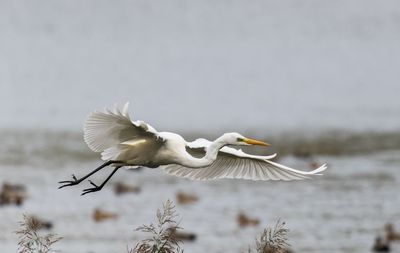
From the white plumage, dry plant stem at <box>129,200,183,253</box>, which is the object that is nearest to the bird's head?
the white plumage

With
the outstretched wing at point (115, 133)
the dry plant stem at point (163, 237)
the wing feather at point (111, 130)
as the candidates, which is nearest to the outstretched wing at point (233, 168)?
the outstretched wing at point (115, 133)

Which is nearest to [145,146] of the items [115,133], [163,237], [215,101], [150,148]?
[150,148]

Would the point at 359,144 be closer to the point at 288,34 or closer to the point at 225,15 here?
the point at 288,34

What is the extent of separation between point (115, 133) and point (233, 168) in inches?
58.4

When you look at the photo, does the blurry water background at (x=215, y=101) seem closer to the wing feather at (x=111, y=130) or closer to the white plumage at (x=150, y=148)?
the white plumage at (x=150, y=148)

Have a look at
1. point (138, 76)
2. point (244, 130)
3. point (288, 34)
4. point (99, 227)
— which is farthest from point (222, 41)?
point (99, 227)

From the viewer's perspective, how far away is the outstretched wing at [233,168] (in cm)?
984

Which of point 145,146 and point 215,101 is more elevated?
point 215,101

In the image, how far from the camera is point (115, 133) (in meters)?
9.09

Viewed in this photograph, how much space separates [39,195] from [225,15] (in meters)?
21.7

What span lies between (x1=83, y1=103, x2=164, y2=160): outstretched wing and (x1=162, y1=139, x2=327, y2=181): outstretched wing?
2.12 feet

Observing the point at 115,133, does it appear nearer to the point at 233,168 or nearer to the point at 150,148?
the point at 150,148

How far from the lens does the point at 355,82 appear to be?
3422cm

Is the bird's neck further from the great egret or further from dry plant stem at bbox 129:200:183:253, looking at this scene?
dry plant stem at bbox 129:200:183:253
